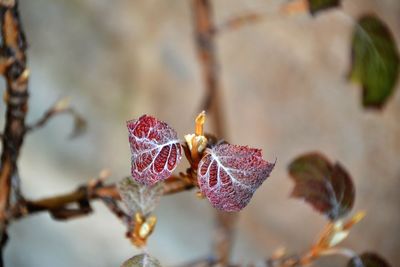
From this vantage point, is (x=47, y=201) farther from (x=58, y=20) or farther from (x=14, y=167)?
(x=58, y=20)

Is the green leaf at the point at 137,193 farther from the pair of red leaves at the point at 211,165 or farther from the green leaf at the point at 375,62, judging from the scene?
the green leaf at the point at 375,62

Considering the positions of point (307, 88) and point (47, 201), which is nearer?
point (47, 201)

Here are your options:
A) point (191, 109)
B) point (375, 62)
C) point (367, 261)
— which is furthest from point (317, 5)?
point (191, 109)

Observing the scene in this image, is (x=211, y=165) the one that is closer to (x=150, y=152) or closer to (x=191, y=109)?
(x=150, y=152)

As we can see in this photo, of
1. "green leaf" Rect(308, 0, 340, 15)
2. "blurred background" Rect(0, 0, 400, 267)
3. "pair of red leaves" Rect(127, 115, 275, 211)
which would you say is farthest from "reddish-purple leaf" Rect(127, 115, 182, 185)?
"blurred background" Rect(0, 0, 400, 267)

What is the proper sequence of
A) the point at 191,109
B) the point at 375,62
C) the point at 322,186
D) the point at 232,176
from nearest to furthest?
1. the point at 232,176
2. the point at 322,186
3. the point at 375,62
4. the point at 191,109

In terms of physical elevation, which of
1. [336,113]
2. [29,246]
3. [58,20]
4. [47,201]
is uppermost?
[58,20]

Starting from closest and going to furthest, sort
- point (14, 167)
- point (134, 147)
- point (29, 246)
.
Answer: point (134, 147), point (14, 167), point (29, 246)

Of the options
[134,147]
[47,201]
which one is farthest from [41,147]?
[134,147]
